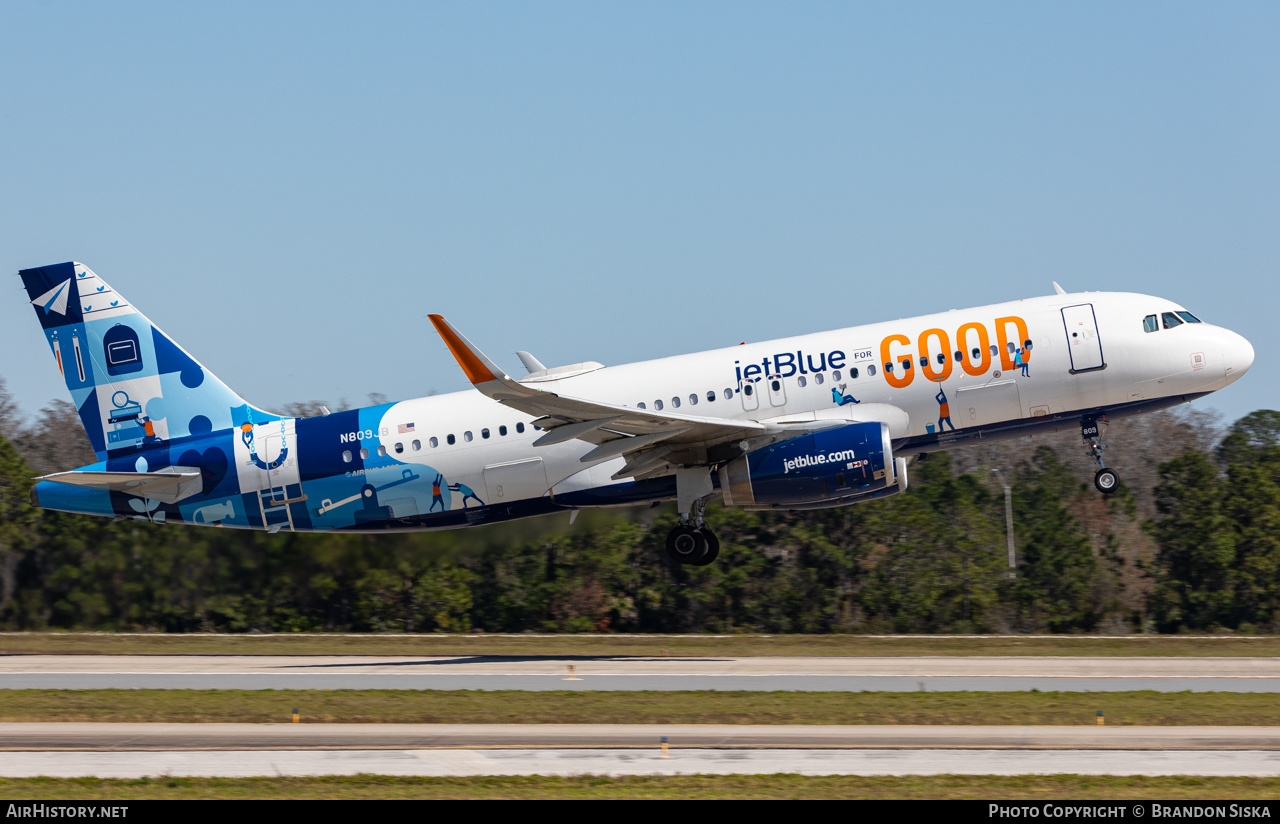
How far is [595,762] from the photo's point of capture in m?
16.0

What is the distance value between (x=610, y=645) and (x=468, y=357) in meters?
12.5

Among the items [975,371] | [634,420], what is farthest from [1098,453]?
[634,420]

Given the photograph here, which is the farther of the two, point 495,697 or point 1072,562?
point 1072,562

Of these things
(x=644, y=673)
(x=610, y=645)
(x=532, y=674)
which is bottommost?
(x=610, y=645)

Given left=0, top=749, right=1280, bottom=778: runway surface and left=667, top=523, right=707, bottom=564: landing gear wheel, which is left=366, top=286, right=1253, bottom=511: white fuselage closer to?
left=667, top=523, right=707, bottom=564: landing gear wheel

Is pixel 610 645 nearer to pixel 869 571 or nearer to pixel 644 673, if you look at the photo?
pixel 644 673

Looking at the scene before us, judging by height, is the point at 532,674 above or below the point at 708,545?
below

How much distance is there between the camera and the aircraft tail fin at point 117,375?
30594 millimetres

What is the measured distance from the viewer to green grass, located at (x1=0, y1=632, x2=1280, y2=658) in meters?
30.9

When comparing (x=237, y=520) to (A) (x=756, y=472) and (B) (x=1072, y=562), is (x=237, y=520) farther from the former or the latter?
(B) (x=1072, y=562)

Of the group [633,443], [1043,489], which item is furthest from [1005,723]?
[1043,489]

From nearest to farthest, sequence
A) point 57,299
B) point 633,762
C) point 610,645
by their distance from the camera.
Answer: point 633,762
point 57,299
point 610,645

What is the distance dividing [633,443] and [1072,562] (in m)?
23.1

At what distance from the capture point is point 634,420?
2627 centimetres
